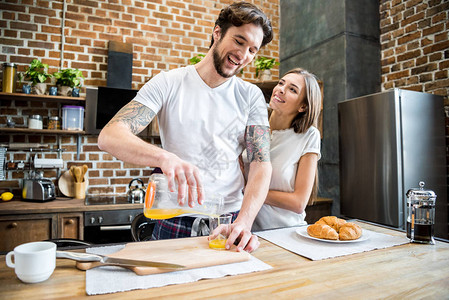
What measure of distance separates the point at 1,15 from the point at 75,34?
645 millimetres

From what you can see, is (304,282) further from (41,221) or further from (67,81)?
(67,81)

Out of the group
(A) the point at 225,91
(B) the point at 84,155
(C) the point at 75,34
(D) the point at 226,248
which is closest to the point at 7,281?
(D) the point at 226,248

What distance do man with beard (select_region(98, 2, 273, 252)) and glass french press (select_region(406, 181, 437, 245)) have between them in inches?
22.9

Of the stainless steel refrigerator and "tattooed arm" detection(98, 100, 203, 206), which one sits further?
the stainless steel refrigerator

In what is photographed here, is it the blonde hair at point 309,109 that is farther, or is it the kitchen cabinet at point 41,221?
the kitchen cabinet at point 41,221

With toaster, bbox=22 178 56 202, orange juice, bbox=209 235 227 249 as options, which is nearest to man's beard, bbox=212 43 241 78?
orange juice, bbox=209 235 227 249

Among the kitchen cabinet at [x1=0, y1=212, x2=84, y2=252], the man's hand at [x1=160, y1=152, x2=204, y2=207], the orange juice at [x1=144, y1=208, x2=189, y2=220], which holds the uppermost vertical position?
the man's hand at [x1=160, y1=152, x2=204, y2=207]

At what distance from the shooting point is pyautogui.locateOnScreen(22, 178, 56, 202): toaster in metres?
2.76

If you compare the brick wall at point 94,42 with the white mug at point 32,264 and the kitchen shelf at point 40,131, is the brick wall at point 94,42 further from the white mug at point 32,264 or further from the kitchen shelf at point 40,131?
the white mug at point 32,264

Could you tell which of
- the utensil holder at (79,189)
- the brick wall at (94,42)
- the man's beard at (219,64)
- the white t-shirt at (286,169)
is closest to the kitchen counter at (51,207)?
the utensil holder at (79,189)

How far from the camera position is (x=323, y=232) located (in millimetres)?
1183

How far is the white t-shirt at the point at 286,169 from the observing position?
1.64 metres

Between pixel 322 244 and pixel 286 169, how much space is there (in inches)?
22.9

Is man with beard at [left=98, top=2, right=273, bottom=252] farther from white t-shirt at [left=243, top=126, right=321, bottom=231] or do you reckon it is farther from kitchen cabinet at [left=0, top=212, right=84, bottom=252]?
kitchen cabinet at [left=0, top=212, right=84, bottom=252]
